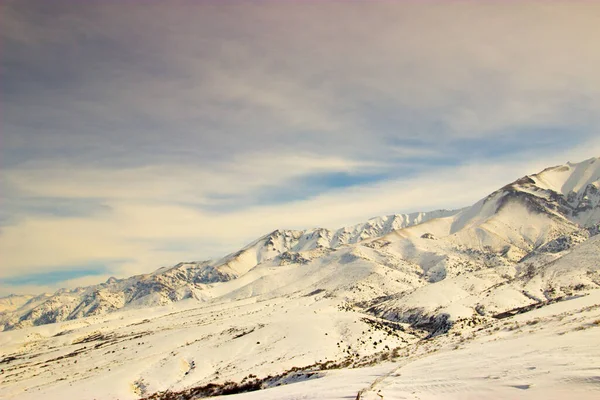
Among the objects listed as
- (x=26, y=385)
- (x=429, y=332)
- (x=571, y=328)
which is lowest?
(x=429, y=332)

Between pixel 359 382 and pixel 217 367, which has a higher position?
pixel 359 382

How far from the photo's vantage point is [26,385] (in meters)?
71.0

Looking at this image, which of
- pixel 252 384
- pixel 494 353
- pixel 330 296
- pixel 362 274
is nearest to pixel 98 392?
pixel 252 384

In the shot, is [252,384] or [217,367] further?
[217,367]

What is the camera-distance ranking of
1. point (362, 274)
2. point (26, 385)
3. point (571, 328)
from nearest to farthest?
point (571, 328), point (26, 385), point (362, 274)

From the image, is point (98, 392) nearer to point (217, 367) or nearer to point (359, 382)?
point (217, 367)

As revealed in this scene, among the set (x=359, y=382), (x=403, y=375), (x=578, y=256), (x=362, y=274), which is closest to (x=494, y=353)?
(x=403, y=375)

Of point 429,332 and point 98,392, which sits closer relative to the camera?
point 98,392

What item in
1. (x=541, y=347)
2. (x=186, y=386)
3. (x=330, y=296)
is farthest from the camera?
(x=330, y=296)

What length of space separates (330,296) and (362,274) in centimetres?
2887

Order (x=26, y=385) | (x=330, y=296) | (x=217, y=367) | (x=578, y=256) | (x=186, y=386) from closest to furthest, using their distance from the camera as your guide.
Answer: (x=186, y=386), (x=217, y=367), (x=26, y=385), (x=578, y=256), (x=330, y=296)

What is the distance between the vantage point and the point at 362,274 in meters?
173

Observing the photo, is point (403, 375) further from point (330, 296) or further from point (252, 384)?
point (330, 296)

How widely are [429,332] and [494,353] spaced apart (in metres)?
51.1
